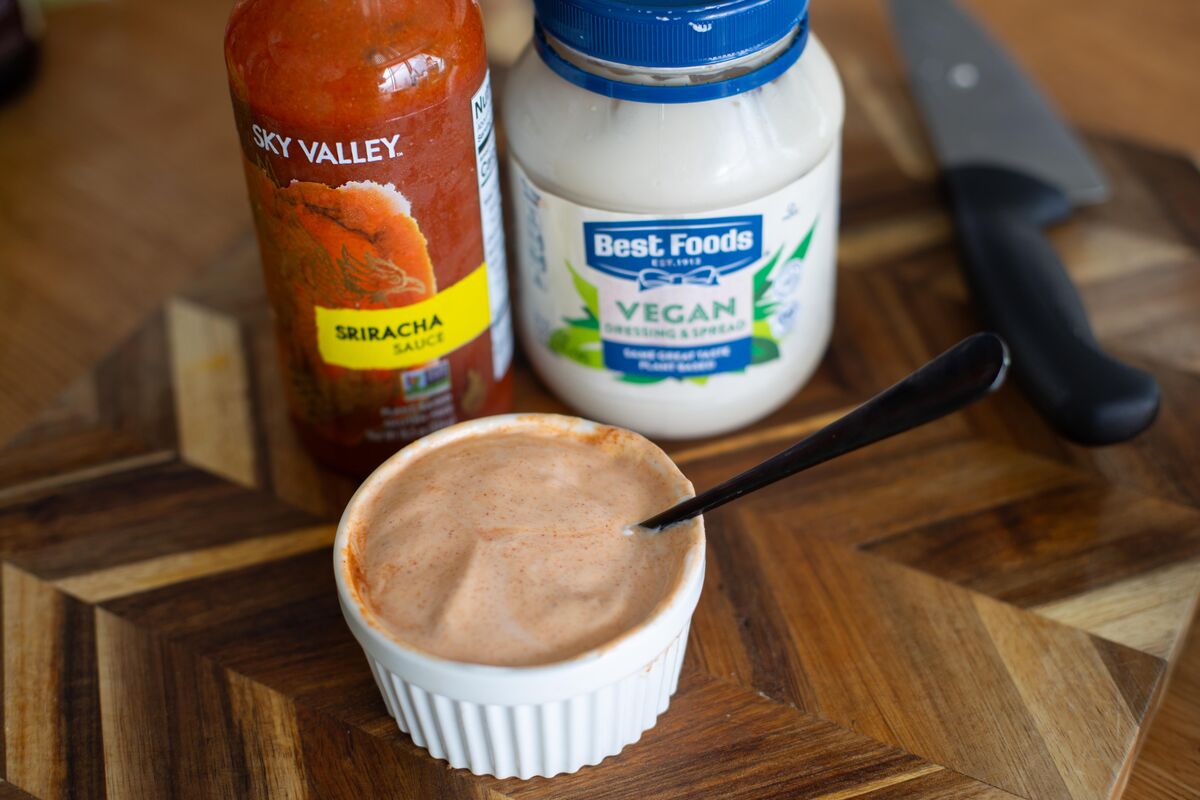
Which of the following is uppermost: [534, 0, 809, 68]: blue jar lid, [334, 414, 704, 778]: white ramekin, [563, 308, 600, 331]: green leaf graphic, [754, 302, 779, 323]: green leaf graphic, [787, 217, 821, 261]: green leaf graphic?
[534, 0, 809, 68]: blue jar lid

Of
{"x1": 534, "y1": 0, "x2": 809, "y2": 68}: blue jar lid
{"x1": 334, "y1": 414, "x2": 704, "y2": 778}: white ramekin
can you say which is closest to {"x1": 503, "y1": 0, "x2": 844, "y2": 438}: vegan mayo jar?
{"x1": 534, "y1": 0, "x2": 809, "y2": 68}: blue jar lid

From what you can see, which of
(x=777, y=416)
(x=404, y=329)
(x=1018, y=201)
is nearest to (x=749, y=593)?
(x=777, y=416)

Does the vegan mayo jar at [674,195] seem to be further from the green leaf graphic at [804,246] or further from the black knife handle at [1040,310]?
the black knife handle at [1040,310]

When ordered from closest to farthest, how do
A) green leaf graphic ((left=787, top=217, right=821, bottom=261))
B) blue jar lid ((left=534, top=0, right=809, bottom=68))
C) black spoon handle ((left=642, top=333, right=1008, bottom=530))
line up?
1. black spoon handle ((left=642, top=333, right=1008, bottom=530))
2. blue jar lid ((left=534, top=0, right=809, bottom=68))
3. green leaf graphic ((left=787, top=217, right=821, bottom=261))

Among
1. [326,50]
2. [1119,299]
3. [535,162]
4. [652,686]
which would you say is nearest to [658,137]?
[535,162]

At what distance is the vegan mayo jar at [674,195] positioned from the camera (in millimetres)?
732

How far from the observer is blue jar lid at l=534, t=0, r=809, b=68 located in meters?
0.70

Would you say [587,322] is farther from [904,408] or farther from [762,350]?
[904,408]

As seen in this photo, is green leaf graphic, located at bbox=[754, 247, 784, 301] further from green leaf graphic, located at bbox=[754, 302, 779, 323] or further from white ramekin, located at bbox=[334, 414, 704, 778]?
white ramekin, located at bbox=[334, 414, 704, 778]

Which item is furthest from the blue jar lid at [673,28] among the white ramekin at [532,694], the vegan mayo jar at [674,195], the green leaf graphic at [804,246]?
the white ramekin at [532,694]

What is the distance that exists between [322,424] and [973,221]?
1.66 ft

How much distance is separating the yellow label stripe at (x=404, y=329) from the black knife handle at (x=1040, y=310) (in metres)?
0.36

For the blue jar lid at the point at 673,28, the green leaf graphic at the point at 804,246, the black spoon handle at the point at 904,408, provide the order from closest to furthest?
the black spoon handle at the point at 904,408 → the blue jar lid at the point at 673,28 → the green leaf graphic at the point at 804,246

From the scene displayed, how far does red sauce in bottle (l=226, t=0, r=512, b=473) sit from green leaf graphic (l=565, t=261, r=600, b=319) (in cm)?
5
